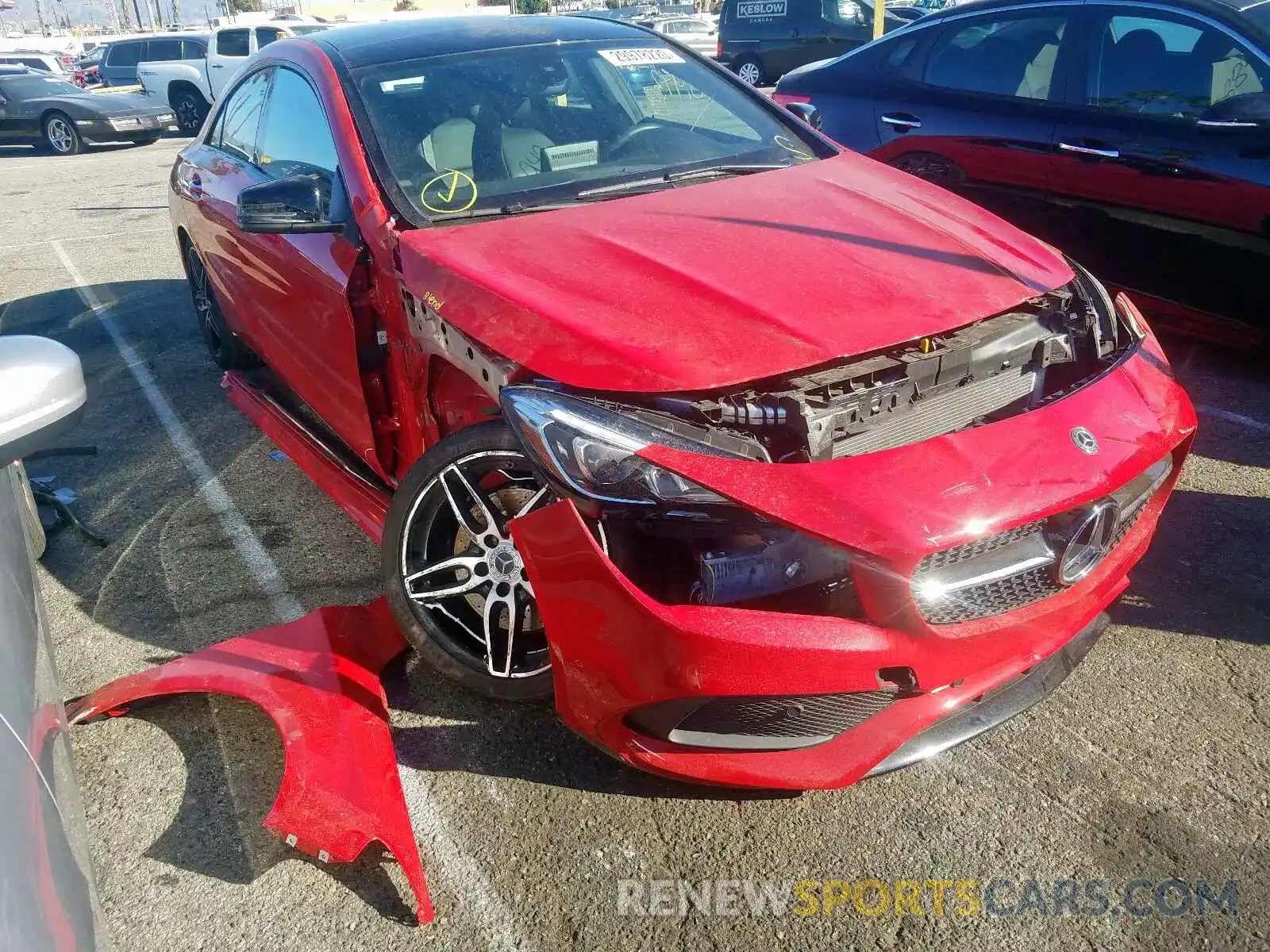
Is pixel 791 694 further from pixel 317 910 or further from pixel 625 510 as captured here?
pixel 317 910

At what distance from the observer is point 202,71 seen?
1936 centimetres

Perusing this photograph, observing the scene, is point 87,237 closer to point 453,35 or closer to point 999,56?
point 453,35

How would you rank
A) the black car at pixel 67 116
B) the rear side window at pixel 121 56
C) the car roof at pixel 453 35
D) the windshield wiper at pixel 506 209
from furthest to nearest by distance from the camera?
the rear side window at pixel 121 56 → the black car at pixel 67 116 → the car roof at pixel 453 35 → the windshield wiper at pixel 506 209

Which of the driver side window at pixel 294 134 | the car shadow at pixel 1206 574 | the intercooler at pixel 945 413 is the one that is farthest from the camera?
the driver side window at pixel 294 134

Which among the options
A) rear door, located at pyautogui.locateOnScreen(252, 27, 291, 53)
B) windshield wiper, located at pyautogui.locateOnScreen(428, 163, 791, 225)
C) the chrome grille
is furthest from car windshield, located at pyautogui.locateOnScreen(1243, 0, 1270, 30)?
rear door, located at pyautogui.locateOnScreen(252, 27, 291, 53)

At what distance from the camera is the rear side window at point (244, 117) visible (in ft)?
14.0

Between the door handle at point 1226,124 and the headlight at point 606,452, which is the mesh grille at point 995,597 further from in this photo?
the door handle at point 1226,124

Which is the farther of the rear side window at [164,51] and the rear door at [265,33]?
the rear side window at [164,51]

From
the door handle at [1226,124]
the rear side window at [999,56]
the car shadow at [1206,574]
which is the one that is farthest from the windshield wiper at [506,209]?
the rear side window at [999,56]

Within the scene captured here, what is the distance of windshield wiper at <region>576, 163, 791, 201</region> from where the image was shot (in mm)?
3180

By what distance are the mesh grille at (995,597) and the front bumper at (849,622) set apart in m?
0.03

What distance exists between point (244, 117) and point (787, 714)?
374cm

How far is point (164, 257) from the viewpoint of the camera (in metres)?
8.66

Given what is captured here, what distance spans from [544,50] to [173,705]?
249 cm
